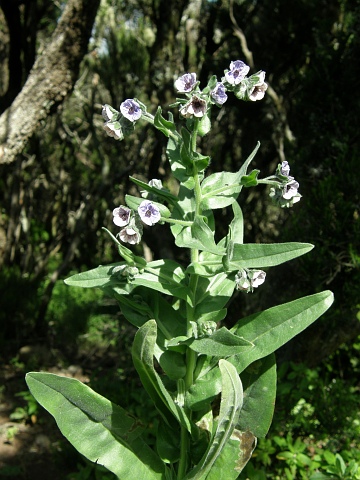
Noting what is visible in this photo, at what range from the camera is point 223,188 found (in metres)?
1.39

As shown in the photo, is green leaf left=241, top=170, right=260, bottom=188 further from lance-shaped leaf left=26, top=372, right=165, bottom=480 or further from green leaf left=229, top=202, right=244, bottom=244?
lance-shaped leaf left=26, top=372, right=165, bottom=480

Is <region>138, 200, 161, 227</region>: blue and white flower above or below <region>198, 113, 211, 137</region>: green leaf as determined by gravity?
below

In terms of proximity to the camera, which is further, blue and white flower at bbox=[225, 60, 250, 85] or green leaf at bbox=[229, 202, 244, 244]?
green leaf at bbox=[229, 202, 244, 244]

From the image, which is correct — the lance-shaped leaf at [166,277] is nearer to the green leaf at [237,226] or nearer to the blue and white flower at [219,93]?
the green leaf at [237,226]

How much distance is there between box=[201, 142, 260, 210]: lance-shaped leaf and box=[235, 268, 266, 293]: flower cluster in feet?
0.64

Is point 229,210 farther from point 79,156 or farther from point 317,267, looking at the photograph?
point 79,156

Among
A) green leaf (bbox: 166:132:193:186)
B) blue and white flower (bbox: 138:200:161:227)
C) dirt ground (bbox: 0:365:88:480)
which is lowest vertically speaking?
dirt ground (bbox: 0:365:88:480)

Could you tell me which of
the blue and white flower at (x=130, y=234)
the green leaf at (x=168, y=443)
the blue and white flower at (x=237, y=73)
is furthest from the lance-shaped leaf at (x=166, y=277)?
the blue and white flower at (x=237, y=73)

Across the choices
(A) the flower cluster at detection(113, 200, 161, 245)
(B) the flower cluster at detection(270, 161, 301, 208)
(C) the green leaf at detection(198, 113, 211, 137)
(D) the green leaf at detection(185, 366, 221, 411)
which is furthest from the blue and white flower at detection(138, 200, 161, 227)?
(D) the green leaf at detection(185, 366, 221, 411)

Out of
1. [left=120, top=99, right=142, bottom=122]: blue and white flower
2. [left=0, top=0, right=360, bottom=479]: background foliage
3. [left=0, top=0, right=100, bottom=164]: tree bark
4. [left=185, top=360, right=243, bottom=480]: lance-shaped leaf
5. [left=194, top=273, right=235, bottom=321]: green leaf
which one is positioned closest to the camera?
[left=185, top=360, right=243, bottom=480]: lance-shaped leaf

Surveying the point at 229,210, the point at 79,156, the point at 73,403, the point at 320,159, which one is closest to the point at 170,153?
the point at 73,403

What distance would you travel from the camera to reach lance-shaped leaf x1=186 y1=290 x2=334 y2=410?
1390 mm

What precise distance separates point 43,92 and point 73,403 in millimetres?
2114

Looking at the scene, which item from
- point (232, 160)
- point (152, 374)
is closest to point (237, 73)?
point (152, 374)
